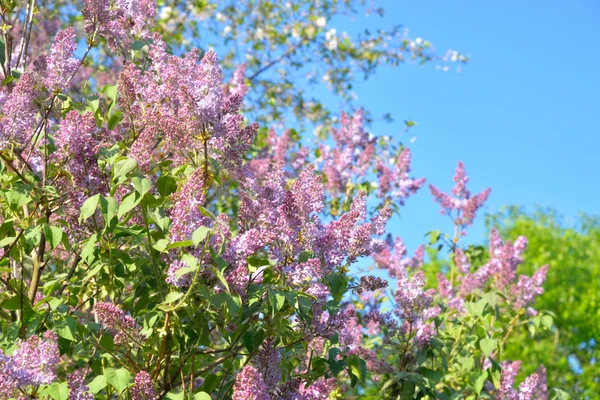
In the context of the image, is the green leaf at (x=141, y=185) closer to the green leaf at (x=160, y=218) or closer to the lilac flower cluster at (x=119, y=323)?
the green leaf at (x=160, y=218)

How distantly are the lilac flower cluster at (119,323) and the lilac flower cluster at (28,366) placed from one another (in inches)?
11.0

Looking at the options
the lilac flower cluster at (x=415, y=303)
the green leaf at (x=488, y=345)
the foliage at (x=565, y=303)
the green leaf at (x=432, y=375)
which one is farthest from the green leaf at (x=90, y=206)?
the foliage at (x=565, y=303)

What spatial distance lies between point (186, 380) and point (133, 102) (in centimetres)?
129

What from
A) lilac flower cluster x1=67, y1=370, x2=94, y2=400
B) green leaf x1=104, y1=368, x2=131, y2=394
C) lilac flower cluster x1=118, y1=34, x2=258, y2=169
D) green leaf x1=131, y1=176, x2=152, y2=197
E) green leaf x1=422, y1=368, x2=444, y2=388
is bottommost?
lilac flower cluster x1=67, y1=370, x2=94, y2=400

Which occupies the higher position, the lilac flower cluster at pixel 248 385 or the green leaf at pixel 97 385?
the lilac flower cluster at pixel 248 385

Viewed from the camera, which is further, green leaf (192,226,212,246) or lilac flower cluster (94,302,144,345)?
lilac flower cluster (94,302,144,345)

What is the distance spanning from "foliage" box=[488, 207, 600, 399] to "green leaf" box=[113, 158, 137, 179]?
19.9 metres

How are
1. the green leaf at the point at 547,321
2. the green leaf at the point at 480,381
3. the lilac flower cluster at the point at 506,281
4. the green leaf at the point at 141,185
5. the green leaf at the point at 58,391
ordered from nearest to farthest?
the green leaf at the point at 58,391 → the green leaf at the point at 141,185 → the green leaf at the point at 480,381 → the green leaf at the point at 547,321 → the lilac flower cluster at the point at 506,281

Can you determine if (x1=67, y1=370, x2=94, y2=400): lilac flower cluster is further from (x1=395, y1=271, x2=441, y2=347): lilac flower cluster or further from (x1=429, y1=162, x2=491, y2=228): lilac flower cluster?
(x1=429, y1=162, x2=491, y2=228): lilac flower cluster

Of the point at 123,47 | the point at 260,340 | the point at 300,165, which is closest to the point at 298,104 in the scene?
the point at 300,165

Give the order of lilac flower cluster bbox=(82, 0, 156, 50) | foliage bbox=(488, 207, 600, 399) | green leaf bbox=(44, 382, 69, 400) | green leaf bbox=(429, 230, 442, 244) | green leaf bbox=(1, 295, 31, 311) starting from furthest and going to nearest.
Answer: foliage bbox=(488, 207, 600, 399) → green leaf bbox=(429, 230, 442, 244) → lilac flower cluster bbox=(82, 0, 156, 50) → green leaf bbox=(1, 295, 31, 311) → green leaf bbox=(44, 382, 69, 400)

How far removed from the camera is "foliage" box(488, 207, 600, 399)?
22.7 metres

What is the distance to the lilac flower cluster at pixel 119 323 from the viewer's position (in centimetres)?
270

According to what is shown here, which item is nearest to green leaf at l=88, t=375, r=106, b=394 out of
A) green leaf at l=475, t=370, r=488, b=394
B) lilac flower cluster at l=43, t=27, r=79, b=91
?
lilac flower cluster at l=43, t=27, r=79, b=91
